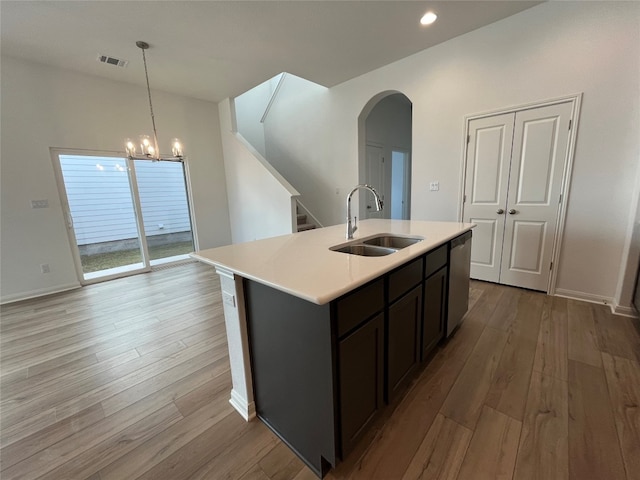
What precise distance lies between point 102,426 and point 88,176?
3841 millimetres

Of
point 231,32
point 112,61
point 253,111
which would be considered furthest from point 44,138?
point 253,111

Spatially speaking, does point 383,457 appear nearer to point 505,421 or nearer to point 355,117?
point 505,421

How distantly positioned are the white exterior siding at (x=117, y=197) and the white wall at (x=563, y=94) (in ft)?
12.7

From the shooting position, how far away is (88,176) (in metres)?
3.92

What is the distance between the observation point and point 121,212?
13.9 ft

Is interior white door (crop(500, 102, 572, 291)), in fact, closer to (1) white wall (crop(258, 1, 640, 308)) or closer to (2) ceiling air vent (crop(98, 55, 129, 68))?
(1) white wall (crop(258, 1, 640, 308))

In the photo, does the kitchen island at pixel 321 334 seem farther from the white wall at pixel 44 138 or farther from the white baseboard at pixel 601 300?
the white wall at pixel 44 138

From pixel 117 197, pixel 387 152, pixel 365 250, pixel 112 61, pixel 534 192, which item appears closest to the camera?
pixel 365 250

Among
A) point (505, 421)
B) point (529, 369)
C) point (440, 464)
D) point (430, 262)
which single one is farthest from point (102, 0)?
point (529, 369)

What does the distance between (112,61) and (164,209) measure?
2.20 m

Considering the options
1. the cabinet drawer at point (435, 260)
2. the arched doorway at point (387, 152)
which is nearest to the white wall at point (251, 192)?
the arched doorway at point (387, 152)

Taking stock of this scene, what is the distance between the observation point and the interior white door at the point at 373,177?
15.9 feet

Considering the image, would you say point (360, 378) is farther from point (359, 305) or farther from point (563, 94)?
point (563, 94)

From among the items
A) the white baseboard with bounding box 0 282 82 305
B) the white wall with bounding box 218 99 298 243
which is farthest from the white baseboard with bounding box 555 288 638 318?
the white baseboard with bounding box 0 282 82 305
